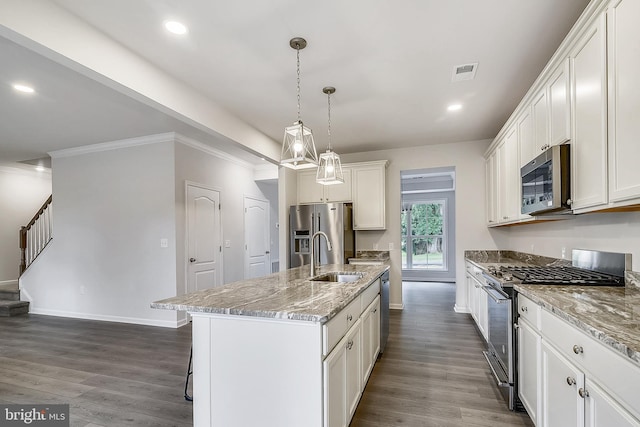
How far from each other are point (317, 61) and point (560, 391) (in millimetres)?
2638

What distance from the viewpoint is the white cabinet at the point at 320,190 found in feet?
16.8

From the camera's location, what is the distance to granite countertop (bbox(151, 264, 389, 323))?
5.04 ft

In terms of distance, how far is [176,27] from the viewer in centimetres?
A: 213

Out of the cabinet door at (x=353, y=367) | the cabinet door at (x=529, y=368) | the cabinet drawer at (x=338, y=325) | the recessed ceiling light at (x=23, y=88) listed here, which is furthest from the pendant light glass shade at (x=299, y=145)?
the recessed ceiling light at (x=23, y=88)

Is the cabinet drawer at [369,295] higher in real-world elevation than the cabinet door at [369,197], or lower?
lower

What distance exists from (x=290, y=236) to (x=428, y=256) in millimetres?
4913

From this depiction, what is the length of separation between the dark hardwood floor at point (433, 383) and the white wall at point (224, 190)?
299 cm

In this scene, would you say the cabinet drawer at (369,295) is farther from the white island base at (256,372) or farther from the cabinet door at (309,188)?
the cabinet door at (309,188)

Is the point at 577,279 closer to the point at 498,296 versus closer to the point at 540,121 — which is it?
the point at 498,296

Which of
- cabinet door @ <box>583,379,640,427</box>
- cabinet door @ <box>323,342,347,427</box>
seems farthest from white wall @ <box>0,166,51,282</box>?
cabinet door @ <box>583,379,640,427</box>

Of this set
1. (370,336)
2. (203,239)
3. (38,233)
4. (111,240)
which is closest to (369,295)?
(370,336)

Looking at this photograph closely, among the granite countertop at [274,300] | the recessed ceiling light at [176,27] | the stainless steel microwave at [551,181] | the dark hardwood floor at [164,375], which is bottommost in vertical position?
the dark hardwood floor at [164,375]

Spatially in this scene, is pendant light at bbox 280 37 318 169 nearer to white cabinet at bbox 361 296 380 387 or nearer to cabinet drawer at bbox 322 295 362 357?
cabinet drawer at bbox 322 295 362 357

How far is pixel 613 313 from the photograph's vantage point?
142cm
